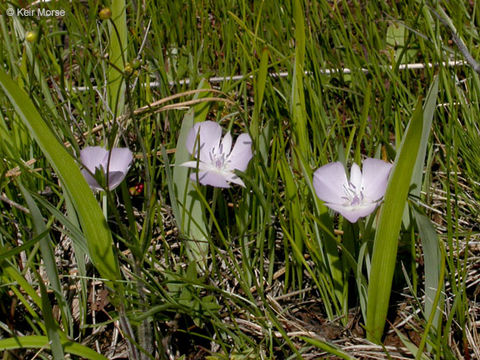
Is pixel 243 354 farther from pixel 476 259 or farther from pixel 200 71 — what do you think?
pixel 200 71

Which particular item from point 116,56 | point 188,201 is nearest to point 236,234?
point 188,201

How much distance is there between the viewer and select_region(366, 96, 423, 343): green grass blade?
955 mm

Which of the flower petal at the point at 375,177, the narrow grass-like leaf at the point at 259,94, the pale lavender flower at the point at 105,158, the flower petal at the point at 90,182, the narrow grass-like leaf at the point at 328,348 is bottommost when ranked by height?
the narrow grass-like leaf at the point at 328,348

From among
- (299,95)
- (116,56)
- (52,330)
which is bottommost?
(52,330)

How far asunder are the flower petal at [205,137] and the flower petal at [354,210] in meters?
0.39

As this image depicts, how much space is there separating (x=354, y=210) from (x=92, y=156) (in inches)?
23.9

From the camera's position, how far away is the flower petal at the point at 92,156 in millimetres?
1259

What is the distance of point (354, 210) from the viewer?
111cm

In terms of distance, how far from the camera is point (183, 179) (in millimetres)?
1358

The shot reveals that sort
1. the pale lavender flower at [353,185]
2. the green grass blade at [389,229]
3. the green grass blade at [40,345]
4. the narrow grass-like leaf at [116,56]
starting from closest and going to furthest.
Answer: the green grass blade at [389,229] → the green grass blade at [40,345] → the pale lavender flower at [353,185] → the narrow grass-like leaf at [116,56]

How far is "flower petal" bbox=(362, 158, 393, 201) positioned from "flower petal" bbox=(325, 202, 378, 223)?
1.6 inches

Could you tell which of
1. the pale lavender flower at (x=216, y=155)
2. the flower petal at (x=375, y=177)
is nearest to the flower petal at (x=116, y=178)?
the pale lavender flower at (x=216, y=155)

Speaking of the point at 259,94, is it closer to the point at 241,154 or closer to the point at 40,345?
the point at 241,154

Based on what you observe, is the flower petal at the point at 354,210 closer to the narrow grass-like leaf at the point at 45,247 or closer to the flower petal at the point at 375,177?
the flower petal at the point at 375,177
